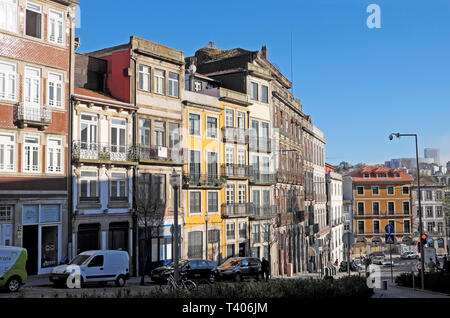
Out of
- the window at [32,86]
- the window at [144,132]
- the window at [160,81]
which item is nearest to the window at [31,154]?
the window at [32,86]

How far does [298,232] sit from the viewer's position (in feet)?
193

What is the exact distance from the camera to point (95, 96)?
34.5 m

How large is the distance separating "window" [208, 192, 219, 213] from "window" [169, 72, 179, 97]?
843 cm

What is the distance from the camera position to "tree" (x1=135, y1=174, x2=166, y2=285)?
3447 centimetres

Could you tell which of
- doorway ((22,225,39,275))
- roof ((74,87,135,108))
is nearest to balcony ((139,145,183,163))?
roof ((74,87,135,108))

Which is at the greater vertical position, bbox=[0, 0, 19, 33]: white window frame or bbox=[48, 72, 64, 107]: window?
bbox=[0, 0, 19, 33]: white window frame

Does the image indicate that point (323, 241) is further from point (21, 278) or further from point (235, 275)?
point (21, 278)

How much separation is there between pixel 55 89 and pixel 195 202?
1427cm

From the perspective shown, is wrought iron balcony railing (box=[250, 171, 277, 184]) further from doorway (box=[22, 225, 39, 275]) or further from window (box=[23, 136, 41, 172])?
doorway (box=[22, 225, 39, 275])

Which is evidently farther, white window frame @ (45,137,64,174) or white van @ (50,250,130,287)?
white window frame @ (45,137,64,174)

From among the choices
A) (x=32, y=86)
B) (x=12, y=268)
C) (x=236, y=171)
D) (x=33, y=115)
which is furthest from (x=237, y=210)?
(x=12, y=268)

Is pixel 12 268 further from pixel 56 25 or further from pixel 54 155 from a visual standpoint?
pixel 56 25

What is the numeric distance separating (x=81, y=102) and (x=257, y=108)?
65.9ft
